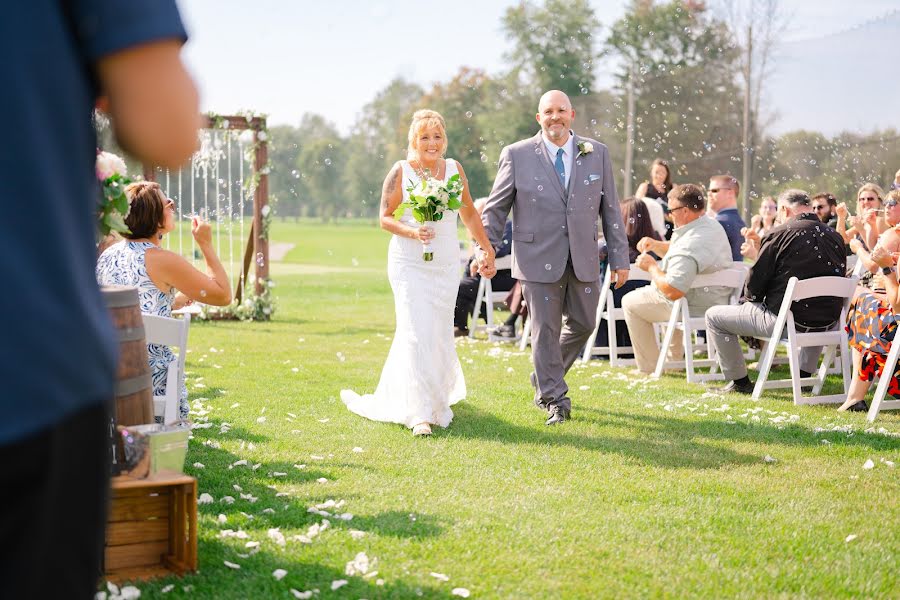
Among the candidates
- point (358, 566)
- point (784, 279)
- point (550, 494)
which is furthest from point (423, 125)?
point (358, 566)

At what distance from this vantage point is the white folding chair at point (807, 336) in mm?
8078

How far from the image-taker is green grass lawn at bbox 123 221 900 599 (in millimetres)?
4070

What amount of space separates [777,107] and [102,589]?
87.2 feet

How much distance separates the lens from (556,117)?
7340 mm

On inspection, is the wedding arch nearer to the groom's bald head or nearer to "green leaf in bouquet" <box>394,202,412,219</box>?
"green leaf in bouquet" <box>394,202,412,219</box>

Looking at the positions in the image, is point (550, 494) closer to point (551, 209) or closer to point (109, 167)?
point (551, 209)

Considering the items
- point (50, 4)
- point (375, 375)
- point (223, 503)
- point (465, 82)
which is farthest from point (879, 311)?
point (465, 82)

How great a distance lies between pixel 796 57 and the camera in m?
26.6

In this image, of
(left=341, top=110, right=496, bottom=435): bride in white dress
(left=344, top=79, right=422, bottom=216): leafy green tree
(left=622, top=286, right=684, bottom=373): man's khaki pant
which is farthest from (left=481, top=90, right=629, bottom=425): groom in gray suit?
(left=344, top=79, right=422, bottom=216): leafy green tree

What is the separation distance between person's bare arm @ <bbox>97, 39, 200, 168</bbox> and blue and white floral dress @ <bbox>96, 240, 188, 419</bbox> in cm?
425

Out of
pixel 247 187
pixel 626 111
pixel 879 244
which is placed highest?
pixel 626 111

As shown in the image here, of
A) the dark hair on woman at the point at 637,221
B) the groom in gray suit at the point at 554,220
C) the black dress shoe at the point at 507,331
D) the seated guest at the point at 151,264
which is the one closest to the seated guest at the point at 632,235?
the dark hair on woman at the point at 637,221

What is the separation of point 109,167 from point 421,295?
367cm

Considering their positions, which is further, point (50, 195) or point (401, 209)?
point (401, 209)
